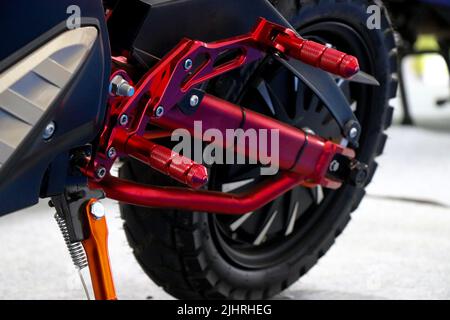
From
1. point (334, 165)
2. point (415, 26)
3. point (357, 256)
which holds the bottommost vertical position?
point (357, 256)

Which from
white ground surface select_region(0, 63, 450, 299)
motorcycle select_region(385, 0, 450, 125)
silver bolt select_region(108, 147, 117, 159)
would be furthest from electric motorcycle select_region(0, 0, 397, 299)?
motorcycle select_region(385, 0, 450, 125)

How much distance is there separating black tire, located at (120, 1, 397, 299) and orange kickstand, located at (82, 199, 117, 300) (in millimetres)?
273

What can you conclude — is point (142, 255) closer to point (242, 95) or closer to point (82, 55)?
point (242, 95)

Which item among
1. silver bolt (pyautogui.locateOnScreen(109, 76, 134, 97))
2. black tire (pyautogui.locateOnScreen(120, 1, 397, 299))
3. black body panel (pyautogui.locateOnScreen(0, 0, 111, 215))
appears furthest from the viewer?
black tire (pyautogui.locateOnScreen(120, 1, 397, 299))

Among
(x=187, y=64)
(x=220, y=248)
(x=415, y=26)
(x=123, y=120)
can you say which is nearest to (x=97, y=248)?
(x=123, y=120)

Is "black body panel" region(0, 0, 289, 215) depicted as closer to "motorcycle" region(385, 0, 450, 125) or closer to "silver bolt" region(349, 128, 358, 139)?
"silver bolt" region(349, 128, 358, 139)

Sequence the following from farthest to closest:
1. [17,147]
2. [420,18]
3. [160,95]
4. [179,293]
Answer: [420,18] < [179,293] < [160,95] < [17,147]

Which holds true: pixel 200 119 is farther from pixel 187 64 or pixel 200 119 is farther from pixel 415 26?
pixel 415 26

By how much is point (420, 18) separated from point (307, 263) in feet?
8.41

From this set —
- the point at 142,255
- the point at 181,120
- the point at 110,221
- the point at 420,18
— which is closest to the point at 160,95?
the point at 181,120

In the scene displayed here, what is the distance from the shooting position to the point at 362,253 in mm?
1943

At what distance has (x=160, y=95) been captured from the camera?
43.9 inches

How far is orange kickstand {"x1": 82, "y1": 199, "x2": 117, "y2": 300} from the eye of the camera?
1.09 m

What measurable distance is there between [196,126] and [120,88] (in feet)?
0.62
